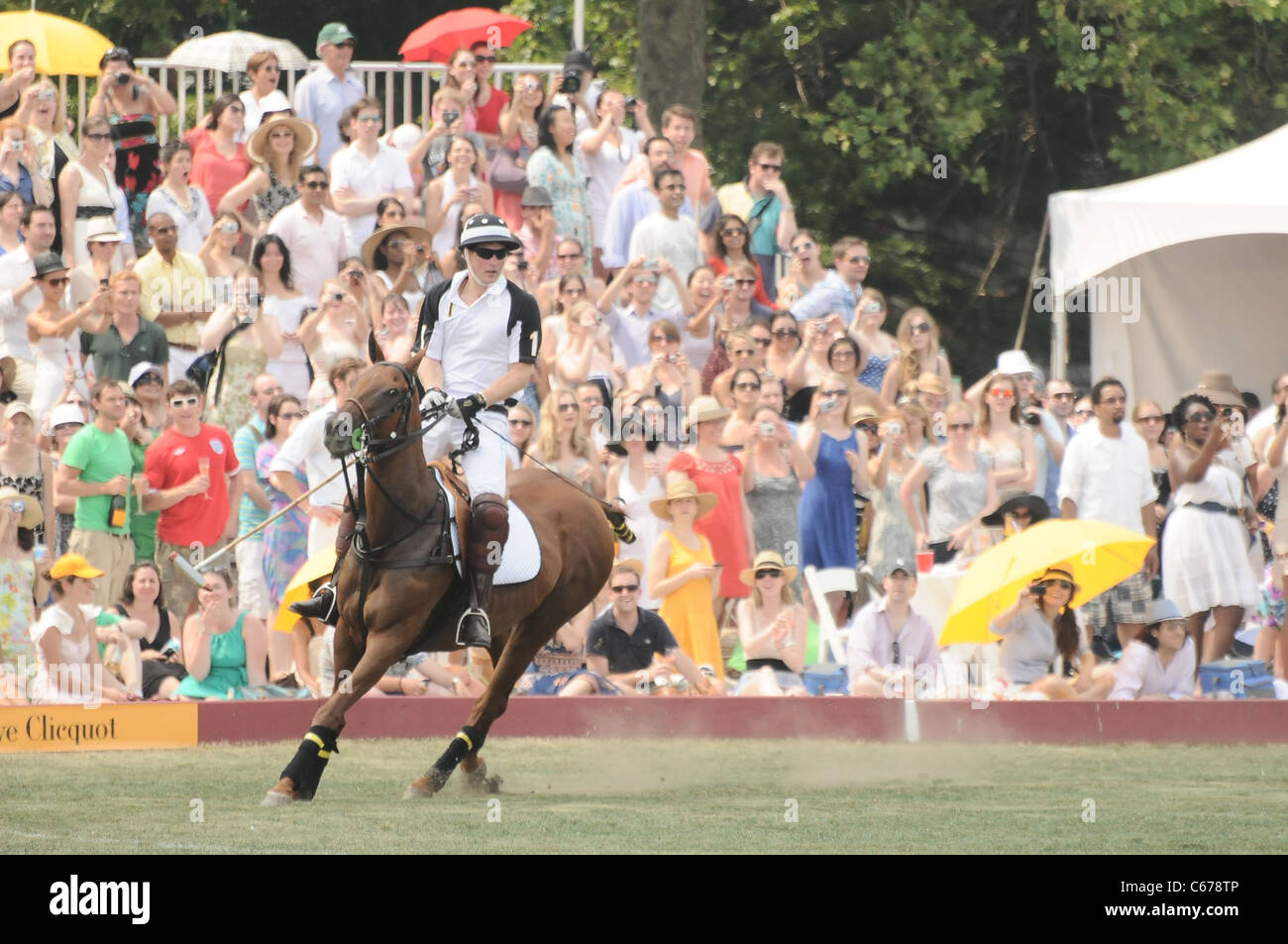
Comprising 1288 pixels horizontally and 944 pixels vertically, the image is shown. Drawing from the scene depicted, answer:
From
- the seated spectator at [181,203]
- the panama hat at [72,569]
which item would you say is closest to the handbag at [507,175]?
the seated spectator at [181,203]

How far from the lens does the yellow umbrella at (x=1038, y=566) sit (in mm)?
13281

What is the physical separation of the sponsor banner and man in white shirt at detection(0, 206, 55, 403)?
324 centimetres

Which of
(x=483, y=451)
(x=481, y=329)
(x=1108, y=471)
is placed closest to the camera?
(x=483, y=451)

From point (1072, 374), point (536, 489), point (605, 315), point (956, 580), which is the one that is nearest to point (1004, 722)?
point (956, 580)

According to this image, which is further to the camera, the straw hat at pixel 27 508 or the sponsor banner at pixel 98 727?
the straw hat at pixel 27 508

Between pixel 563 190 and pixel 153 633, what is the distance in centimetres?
566

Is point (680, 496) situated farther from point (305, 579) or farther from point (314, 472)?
point (305, 579)

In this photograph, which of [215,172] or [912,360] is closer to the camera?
[912,360]

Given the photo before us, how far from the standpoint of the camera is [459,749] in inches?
432

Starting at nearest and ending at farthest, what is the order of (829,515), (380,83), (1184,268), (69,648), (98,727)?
(98,727) < (69,648) < (829,515) < (1184,268) < (380,83)

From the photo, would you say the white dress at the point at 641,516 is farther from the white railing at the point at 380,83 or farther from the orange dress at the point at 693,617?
the white railing at the point at 380,83

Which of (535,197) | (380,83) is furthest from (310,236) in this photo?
(380,83)

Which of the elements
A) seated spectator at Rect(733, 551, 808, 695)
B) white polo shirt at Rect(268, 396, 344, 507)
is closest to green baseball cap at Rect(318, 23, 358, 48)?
white polo shirt at Rect(268, 396, 344, 507)

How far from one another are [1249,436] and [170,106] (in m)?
8.25
